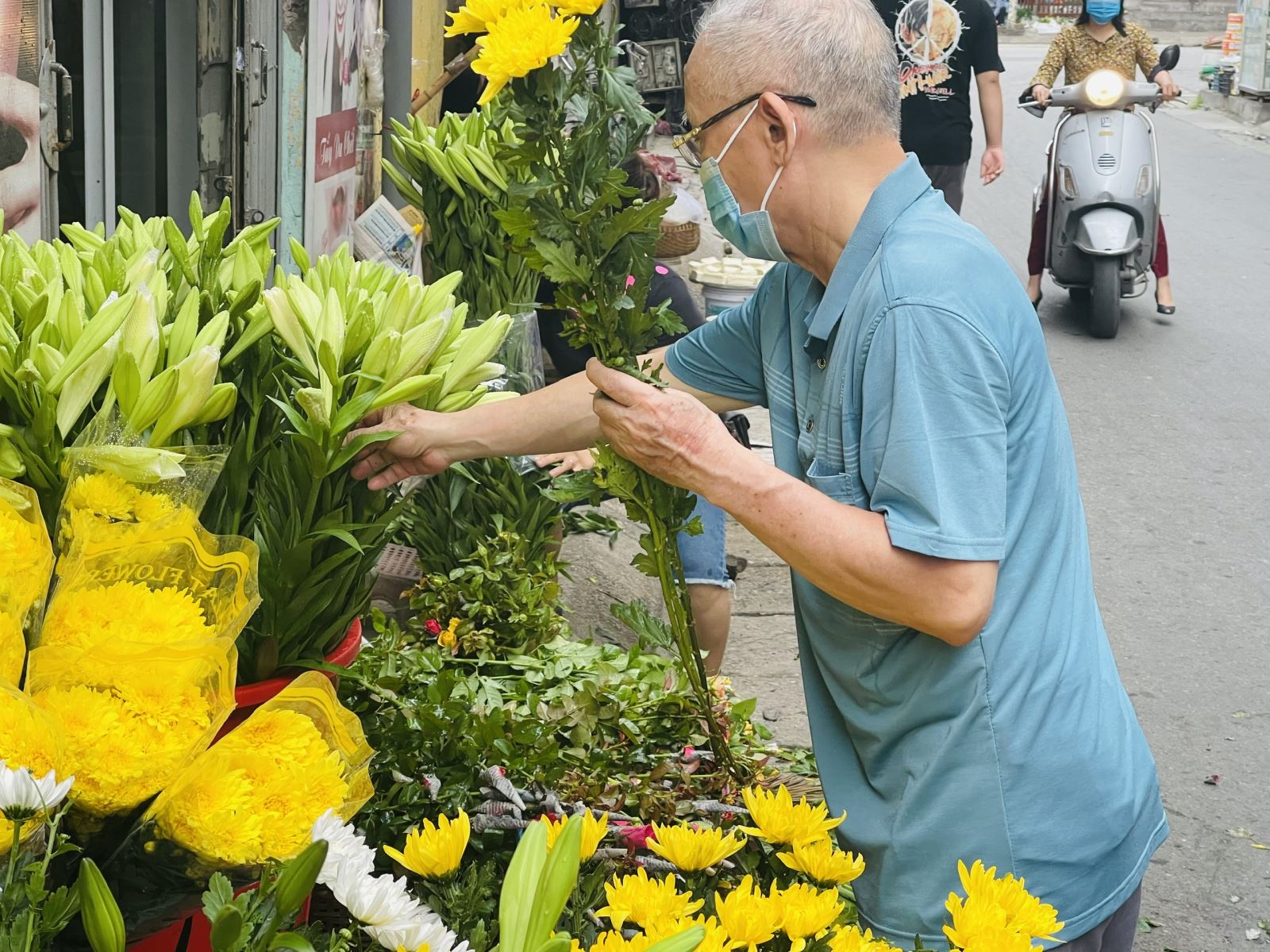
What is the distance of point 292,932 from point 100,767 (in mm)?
191

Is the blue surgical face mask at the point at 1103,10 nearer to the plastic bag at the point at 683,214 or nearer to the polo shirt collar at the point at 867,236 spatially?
the plastic bag at the point at 683,214

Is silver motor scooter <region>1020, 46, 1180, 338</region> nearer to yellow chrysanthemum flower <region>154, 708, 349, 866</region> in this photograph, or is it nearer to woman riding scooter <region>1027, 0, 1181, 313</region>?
woman riding scooter <region>1027, 0, 1181, 313</region>

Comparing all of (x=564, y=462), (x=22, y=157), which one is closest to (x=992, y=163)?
(x=564, y=462)

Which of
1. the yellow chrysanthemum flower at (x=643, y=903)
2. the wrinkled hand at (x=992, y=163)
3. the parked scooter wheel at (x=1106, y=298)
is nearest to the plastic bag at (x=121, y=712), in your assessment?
the yellow chrysanthemum flower at (x=643, y=903)

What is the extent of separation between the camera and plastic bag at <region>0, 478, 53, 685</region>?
3.70ft

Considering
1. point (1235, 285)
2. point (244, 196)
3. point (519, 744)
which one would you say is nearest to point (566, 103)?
point (519, 744)

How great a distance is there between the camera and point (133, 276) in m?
1.61

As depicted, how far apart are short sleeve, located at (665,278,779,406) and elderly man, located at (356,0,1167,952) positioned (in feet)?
0.91

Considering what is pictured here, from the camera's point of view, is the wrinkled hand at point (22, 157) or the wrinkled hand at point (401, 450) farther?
the wrinkled hand at point (22, 157)

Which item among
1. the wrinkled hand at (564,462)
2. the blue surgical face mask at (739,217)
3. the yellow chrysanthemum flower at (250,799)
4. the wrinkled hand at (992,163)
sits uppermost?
the blue surgical face mask at (739,217)

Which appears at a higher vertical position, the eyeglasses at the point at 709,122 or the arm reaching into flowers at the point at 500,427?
the eyeglasses at the point at 709,122

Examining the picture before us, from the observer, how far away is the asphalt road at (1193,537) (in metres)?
3.88

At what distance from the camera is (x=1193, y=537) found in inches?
239

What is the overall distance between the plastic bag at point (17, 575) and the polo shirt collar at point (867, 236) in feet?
3.12
